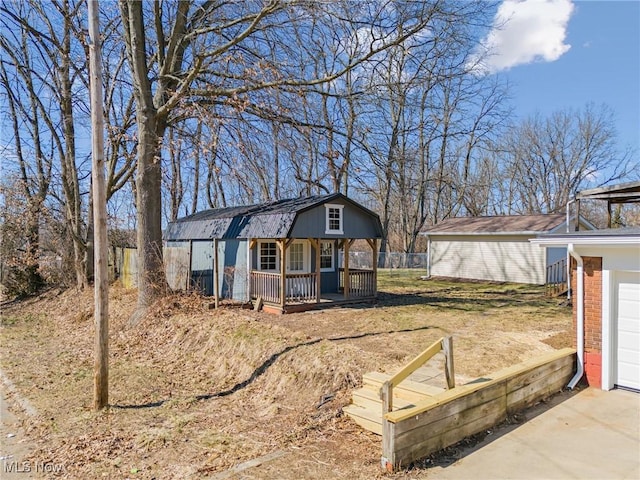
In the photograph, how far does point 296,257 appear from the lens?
1442 centimetres

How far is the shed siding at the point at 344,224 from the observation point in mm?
12328

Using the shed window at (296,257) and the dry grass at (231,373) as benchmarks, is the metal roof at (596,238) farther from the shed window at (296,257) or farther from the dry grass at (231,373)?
the shed window at (296,257)

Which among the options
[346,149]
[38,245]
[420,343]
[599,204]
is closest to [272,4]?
[346,149]

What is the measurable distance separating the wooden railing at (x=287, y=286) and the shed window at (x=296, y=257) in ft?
2.78

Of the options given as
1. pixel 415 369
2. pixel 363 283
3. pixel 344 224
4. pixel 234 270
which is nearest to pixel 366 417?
pixel 415 369

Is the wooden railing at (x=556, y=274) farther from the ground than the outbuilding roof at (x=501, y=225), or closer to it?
closer to it

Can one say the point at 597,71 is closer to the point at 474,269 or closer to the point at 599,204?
the point at 474,269

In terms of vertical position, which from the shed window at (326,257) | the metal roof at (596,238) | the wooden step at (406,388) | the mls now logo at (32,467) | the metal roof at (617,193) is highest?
the metal roof at (617,193)

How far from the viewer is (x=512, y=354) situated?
26.2 ft

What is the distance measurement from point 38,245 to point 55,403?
1463 centimetres

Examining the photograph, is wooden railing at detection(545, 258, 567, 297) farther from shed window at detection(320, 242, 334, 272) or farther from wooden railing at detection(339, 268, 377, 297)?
shed window at detection(320, 242, 334, 272)

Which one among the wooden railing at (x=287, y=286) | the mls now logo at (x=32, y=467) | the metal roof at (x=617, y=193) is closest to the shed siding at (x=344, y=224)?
the wooden railing at (x=287, y=286)

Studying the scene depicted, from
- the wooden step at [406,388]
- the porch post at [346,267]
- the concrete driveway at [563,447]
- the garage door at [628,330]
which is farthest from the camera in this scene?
the porch post at [346,267]

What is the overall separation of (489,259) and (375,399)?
18.5m
